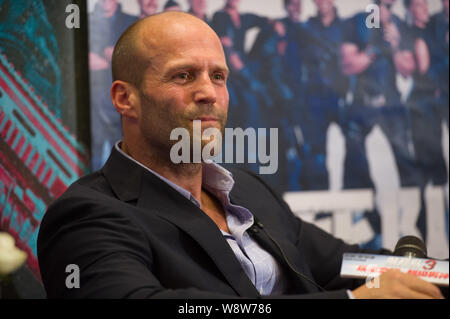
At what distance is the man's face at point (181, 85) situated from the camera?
5.45 ft

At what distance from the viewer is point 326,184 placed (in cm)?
283

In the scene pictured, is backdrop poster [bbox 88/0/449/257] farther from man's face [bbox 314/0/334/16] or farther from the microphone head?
the microphone head

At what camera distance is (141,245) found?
139 cm

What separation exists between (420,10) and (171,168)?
1.93m

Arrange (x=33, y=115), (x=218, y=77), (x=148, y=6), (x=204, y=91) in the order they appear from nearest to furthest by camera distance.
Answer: (x=204, y=91), (x=218, y=77), (x=33, y=115), (x=148, y=6)

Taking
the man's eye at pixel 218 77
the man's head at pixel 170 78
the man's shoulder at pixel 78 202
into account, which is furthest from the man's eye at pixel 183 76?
the man's shoulder at pixel 78 202

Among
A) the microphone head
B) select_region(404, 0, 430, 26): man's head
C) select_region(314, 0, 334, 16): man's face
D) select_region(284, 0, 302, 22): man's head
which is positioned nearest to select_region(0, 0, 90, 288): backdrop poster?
select_region(284, 0, 302, 22): man's head

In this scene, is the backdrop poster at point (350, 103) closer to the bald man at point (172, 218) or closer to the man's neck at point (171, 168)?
the bald man at point (172, 218)

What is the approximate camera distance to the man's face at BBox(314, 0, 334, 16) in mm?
2844

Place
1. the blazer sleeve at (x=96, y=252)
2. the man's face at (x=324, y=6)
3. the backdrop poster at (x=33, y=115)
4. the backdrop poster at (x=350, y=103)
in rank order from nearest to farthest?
1. the blazer sleeve at (x=96, y=252)
2. the backdrop poster at (x=33, y=115)
3. the backdrop poster at (x=350, y=103)
4. the man's face at (x=324, y=6)

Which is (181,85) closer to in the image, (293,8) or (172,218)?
(172,218)

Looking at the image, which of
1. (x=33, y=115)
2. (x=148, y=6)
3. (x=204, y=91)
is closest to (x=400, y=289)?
(x=204, y=91)

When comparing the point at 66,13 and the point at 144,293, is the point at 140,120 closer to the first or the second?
the point at 144,293

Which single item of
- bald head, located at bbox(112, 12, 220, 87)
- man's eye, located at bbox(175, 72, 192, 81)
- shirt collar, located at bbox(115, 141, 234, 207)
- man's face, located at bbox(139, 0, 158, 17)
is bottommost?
shirt collar, located at bbox(115, 141, 234, 207)
